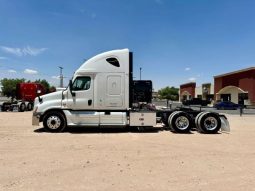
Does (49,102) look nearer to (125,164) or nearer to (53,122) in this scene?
(53,122)

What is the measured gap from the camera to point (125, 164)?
7.79 m

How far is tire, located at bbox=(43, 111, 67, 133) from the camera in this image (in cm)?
1444

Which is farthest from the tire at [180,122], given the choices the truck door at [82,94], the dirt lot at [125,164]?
the truck door at [82,94]

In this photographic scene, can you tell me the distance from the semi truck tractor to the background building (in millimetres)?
50000

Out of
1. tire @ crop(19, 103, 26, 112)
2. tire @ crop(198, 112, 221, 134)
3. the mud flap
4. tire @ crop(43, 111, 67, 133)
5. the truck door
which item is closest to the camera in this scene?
tire @ crop(43, 111, 67, 133)

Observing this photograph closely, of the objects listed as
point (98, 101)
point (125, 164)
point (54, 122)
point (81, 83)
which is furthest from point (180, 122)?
point (125, 164)

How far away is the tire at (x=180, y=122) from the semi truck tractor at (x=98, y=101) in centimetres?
5

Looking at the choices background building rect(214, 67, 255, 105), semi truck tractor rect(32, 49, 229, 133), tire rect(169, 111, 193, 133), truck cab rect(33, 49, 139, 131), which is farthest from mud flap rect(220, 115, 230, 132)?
background building rect(214, 67, 255, 105)

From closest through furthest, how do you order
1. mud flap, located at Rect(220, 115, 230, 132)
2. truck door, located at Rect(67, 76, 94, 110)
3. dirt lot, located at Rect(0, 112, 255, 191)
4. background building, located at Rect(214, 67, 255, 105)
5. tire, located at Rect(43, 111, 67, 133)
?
dirt lot, located at Rect(0, 112, 255, 191), tire, located at Rect(43, 111, 67, 133), truck door, located at Rect(67, 76, 94, 110), mud flap, located at Rect(220, 115, 230, 132), background building, located at Rect(214, 67, 255, 105)

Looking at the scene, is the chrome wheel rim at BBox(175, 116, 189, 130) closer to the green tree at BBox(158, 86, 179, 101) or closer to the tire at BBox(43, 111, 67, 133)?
the tire at BBox(43, 111, 67, 133)

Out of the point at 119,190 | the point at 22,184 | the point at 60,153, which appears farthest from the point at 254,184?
the point at 60,153

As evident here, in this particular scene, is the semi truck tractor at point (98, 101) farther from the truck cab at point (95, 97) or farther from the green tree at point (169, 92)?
the green tree at point (169, 92)

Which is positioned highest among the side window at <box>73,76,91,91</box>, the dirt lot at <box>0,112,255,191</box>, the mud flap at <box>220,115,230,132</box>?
the side window at <box>73,76,91,91</box>

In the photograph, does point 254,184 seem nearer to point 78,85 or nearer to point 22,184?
point 22,184
